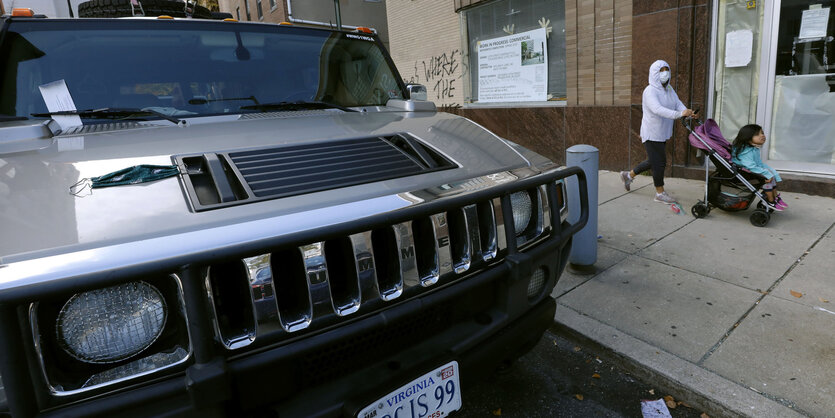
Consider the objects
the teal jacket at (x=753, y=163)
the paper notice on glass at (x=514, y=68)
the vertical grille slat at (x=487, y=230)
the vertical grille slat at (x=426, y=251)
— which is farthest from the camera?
the paper notice on glass at (x=514, y=68)

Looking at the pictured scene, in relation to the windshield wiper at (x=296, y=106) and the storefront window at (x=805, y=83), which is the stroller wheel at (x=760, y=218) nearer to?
the storefront window at (x=805, y=83)

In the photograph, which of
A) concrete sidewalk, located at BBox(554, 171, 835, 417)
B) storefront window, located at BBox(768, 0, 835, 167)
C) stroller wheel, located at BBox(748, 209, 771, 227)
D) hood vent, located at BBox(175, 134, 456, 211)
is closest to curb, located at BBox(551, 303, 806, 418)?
concrete sidewalk, located at BBox(554, 171, 835, 417)

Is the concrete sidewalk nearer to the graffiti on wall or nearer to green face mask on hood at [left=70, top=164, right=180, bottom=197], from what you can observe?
green face mask on hood at [left=70, top=164, right=180, bottom=197]

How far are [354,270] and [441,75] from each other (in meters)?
10.5

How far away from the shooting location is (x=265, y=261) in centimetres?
135

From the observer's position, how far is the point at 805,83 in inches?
233

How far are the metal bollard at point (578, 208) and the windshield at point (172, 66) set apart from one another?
1.82 m

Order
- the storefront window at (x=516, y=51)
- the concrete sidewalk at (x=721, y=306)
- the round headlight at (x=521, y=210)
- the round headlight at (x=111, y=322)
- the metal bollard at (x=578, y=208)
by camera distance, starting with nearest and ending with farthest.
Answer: the round headlight at (x=111, y=322), the round headlight at (x=521, y=210), the concrete sidewalk at (x=721, y=306), the metal bollard at (x=578, y=208), the storefront window at (x=516, y=51)

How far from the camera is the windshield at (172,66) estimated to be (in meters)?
2.34

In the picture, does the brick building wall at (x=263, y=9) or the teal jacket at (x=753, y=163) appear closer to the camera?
the teal jacket at (x=753, y=163)

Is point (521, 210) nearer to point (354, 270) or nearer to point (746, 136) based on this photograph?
point (354, 270)

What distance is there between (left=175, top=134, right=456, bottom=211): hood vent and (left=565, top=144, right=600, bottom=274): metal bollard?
2133 mm

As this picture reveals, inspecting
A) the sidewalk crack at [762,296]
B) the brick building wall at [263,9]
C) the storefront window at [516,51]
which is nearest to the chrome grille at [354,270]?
the sidewalk crack at [762,296]

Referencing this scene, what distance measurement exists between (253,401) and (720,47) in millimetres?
7361
